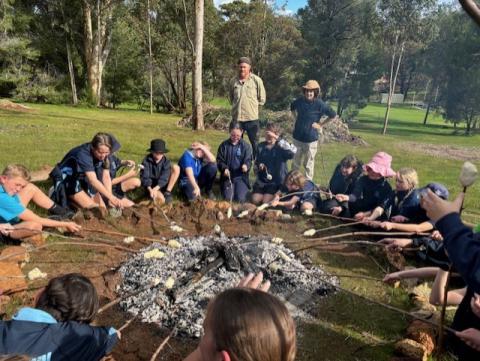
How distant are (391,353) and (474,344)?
27.1 inches

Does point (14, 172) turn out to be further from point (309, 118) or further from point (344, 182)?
point (309, 118)

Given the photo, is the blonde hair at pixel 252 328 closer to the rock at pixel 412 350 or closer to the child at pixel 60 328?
the child at pixel 60 328

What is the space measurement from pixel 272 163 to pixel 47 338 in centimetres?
451

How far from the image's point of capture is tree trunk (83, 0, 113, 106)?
954 inches

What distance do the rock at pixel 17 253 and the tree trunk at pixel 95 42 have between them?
75.5 ft

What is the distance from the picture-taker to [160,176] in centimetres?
566

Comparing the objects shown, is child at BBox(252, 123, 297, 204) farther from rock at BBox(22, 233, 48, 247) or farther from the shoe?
rock at BBox(22, 233, 48, 247)

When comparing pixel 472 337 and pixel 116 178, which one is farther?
pixel 116 178

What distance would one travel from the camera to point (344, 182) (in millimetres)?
5598

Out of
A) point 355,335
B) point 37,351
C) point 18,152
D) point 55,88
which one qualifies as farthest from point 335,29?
point 55,88

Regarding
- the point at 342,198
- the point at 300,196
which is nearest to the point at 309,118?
the point at 300,196

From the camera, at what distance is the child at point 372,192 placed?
4832 millimetres

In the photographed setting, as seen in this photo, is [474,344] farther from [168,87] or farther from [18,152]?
[168,87]

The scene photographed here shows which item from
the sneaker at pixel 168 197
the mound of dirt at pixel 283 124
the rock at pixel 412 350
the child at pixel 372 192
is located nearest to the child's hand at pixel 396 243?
the child at pixel 372 192
